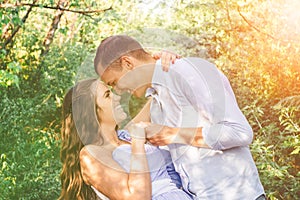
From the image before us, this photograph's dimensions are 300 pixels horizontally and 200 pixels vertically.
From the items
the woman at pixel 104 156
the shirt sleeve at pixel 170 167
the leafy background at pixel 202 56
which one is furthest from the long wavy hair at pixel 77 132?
the leafy background at pixel 202 56

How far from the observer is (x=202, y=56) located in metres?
7.46

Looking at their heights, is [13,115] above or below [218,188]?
below

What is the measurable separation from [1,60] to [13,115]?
64 centimetres

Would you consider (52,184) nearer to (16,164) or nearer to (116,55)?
(16,164)

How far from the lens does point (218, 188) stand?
257 centimetres

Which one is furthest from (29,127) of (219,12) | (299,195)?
(299,195)

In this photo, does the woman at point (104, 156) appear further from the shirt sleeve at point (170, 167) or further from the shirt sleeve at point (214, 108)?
the shirt sleeve at point (214, 108)

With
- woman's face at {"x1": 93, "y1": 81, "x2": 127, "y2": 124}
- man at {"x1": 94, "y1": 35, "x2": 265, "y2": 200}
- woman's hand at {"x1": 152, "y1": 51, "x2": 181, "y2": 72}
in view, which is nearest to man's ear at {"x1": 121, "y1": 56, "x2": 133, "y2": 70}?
man at {"x1": 94, "y1": 35, "x2": 265, "y2": 200}

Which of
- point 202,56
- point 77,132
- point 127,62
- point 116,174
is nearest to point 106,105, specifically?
point 77,132

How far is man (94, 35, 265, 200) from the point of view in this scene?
247 centimetres

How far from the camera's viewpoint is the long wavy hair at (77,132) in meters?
2.87

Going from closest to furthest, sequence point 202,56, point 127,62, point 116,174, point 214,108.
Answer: point 214,108 < point 116,174 < point 127,62 < point 202,56

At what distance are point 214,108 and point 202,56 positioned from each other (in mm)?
5019

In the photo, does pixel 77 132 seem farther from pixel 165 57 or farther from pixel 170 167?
pixel 165 57
